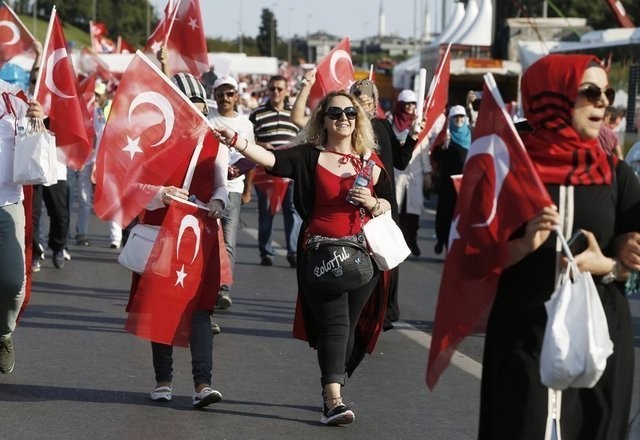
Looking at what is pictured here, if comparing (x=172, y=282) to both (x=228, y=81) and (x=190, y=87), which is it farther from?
(x=228, y=81)

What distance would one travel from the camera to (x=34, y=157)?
773cm

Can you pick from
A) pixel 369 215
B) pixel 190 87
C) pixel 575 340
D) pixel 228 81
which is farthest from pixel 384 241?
pixel 228 81

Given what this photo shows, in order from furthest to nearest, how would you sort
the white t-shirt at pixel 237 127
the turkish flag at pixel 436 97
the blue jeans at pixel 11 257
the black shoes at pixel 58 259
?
the black shoes at pixel 58 259 < the white t-shirt at pixel 237 127 < the turkish flag at pixel 436 97 < the blue jeans at pixel 11 257

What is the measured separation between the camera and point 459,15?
3912cm

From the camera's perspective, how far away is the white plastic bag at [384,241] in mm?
7552

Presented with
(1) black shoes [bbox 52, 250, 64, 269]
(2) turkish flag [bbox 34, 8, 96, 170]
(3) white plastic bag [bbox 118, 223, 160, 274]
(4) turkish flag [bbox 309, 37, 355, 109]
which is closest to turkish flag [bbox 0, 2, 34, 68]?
(2) turkish flag [bbox 34, 8, 96, 170]

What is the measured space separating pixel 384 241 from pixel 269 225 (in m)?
7.37

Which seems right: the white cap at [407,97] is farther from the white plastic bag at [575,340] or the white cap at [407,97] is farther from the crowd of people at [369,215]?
the white plastic bag at [575,340]

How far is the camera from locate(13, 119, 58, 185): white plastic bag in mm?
7727

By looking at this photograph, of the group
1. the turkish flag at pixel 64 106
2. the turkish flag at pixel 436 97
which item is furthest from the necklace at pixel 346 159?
the turkish flag at pixel 436 97

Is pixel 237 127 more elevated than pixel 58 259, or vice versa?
pixel 237 127

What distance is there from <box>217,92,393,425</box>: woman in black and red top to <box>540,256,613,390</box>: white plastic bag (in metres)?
2.86

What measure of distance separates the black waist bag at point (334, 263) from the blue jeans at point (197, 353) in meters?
0.68

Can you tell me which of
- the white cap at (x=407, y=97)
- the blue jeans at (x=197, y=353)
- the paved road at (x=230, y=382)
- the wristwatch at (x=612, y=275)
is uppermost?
the wristwatch at (x=612, y=275)
